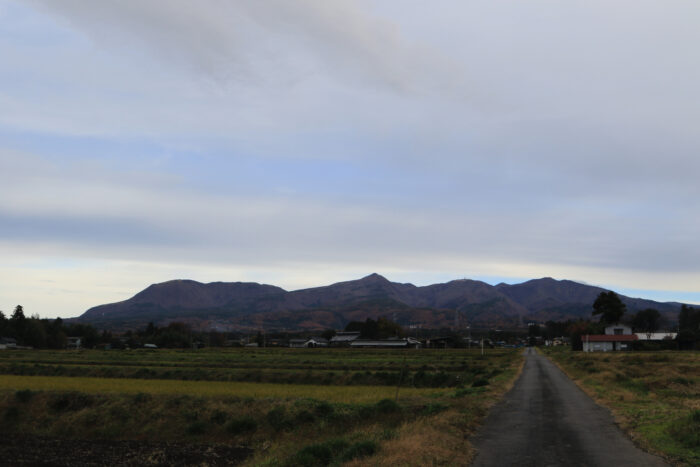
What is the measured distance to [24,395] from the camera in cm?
3541

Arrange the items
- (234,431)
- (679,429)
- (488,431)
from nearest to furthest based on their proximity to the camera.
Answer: (679,429), (488,431), (234,431)

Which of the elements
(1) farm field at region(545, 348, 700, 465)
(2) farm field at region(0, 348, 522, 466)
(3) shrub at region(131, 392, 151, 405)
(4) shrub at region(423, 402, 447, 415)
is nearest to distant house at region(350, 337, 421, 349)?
(1) farm field at region(545, 348, 700, 465)

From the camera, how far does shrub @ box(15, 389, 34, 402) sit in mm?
35188

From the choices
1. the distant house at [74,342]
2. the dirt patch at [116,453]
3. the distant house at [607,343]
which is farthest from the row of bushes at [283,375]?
the distant house at [74,342]

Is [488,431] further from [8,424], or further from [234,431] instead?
[8,424]

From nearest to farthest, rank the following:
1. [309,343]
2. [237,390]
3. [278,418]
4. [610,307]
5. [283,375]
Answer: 1. [278,418]
2. [237,390]
3. [283,375]
4. [610,307]
5. [309,343]

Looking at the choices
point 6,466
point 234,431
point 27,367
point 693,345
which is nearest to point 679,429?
point 234,431

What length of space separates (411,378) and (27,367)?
42.7 meters

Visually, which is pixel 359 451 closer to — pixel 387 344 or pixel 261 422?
pixel 261 422

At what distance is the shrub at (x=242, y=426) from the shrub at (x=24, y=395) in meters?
16.3

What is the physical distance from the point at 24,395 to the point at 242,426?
17.5 meters

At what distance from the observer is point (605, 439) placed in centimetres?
1766

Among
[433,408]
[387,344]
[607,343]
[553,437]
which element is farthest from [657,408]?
[387,344]

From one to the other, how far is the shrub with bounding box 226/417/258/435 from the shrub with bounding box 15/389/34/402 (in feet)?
53.5
